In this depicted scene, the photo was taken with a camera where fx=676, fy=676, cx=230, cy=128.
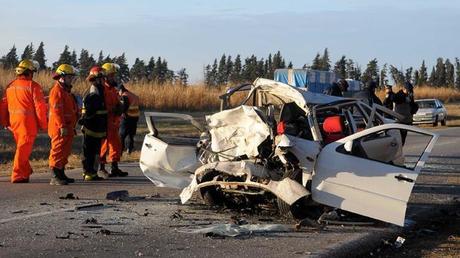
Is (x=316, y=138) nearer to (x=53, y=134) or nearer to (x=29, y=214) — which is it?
(x=29, y=214)

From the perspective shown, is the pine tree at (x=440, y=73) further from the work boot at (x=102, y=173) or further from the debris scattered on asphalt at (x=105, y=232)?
the debris scattered on asphalt at (x=105, y=232)

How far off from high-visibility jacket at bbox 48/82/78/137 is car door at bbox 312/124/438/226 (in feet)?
14.5

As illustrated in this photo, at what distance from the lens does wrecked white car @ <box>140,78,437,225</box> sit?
7102 millimetres

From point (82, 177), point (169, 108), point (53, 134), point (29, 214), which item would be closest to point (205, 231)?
point (29, 214)

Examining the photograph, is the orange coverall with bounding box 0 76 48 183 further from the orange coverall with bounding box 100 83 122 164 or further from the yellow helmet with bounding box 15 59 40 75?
the orange coverall with bounding box 100 83 122 164

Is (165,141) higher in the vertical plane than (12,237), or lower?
higher

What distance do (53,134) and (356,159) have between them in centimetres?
493

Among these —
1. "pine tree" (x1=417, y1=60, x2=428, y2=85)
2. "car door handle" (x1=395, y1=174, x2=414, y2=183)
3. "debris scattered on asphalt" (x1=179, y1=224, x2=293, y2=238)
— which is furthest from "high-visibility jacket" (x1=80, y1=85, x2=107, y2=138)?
"pine tree" (x1=417, y1=60, x2=428, y2=85)

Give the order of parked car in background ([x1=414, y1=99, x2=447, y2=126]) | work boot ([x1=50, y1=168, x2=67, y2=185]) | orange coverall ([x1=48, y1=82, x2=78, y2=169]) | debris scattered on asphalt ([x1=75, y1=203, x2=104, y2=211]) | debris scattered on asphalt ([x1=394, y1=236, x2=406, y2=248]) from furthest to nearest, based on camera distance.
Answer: parked car in background ([x1=414, y1=99, x2=447, y2=126]), work boot ([x1=50, y1=168, x2=67, y2=185]), orange coverall ([x1=48, y1=82, x2=78, y2=169]), debris scattered on asphalt ([x1=75, y1=203, x2=104, y2=211]), debris scattered on asphalt ([x1=394, y1=236, x2=406, y2=248])

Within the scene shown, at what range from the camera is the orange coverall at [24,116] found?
1044 centimetres

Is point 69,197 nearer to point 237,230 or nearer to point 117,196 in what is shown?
point 117,196

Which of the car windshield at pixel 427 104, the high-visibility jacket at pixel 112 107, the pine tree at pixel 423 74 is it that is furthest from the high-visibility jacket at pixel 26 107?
the pine tree at pixel 423 74

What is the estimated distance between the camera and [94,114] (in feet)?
35.2

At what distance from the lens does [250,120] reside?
7.86m
